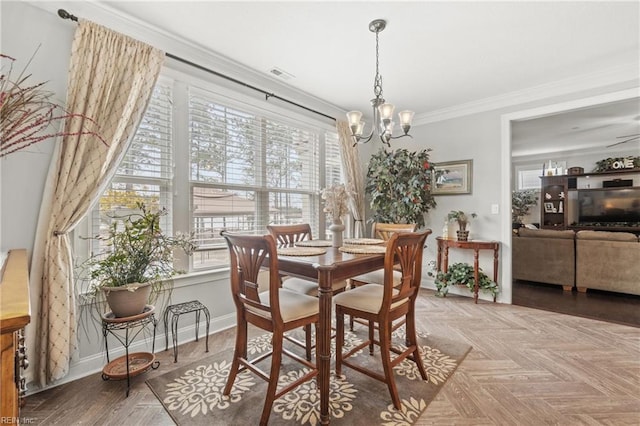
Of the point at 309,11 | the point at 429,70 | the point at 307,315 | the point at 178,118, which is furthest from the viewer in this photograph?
the point at 429,70

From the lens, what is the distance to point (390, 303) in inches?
66.6

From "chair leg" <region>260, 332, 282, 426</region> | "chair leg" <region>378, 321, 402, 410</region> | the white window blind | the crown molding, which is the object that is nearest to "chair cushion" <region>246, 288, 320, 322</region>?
"chair leg" <region>260, 332, 282, 426</region>

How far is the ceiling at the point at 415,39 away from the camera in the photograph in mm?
2123

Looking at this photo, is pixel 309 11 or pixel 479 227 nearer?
pixel 309 11

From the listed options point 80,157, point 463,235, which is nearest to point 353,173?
point 463,235

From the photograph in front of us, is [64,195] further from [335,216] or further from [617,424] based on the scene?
[617,424]

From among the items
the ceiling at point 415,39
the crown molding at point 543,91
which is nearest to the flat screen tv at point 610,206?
the crown molding at point 543,91

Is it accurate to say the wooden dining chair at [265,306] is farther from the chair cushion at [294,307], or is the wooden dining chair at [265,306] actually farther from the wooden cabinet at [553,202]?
the wooden cabinet at [553,202]

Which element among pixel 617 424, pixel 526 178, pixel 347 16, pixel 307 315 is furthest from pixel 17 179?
pixel 526 178

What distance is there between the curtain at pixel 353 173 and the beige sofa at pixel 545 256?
Result: 2421 millimetres

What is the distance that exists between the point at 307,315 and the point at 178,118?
2062 millimetres

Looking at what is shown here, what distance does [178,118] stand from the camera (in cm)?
259

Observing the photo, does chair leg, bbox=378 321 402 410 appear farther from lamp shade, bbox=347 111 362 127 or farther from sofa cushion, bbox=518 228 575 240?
sofa cushion, bbox=518 228 575 240

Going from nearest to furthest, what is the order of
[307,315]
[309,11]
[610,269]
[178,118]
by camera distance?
[307,315] → [309,11] → [178,118] → [610,269]
